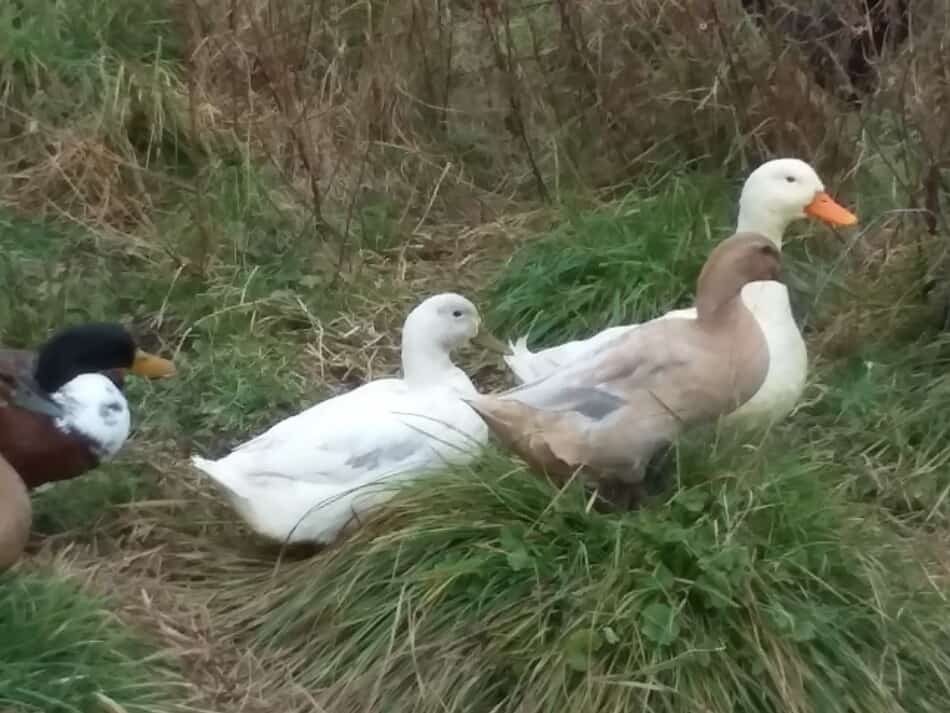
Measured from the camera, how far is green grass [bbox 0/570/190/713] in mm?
3105

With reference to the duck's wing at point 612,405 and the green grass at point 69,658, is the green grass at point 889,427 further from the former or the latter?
the green grass at point 69,658

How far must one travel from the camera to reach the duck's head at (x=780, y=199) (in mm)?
4340

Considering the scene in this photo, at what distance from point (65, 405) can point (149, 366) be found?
1.05ft

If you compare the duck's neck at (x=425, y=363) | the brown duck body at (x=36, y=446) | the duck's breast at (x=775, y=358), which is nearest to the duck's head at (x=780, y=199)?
the duck's breast at (x=775, y=358)

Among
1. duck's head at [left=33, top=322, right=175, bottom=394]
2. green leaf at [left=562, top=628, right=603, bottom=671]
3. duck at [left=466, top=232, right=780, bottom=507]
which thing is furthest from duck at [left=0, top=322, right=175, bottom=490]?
green leaf at [left=562, top=628, right=603, bottom=671]

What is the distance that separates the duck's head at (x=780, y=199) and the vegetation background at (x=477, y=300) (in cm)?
31

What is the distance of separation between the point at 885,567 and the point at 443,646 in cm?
88

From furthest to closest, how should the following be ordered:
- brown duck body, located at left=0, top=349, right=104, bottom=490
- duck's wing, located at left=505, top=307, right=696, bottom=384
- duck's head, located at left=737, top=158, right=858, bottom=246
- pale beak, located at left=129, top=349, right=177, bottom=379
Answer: duck's head, located at left=737, top=158, right=858, bottom=246 < pale beak, located at left=129, top=349, right=177, bottom=379 < duck's wing, located at left=505, top=307, right=696, bottom=384 < brown duck body, located at left=0, top=349, right=104, bottom=490

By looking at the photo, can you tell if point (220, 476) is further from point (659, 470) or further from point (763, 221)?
point (763, 221)

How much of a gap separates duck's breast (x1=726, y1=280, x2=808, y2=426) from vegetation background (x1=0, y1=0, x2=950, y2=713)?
130 mm

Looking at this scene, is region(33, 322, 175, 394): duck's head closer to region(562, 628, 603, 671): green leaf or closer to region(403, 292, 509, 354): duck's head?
region(403, 292, 509, 354): duck's head

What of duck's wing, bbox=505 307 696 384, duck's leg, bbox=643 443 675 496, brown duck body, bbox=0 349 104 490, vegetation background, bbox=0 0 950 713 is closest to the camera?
vegetation background, bbox=0 0 950 713

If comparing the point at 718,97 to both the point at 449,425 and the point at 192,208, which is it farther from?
the point at 449,425

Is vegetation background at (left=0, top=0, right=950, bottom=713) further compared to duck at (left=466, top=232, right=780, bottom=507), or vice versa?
duck at (left=466, top=232, right=780, bottom=507)
